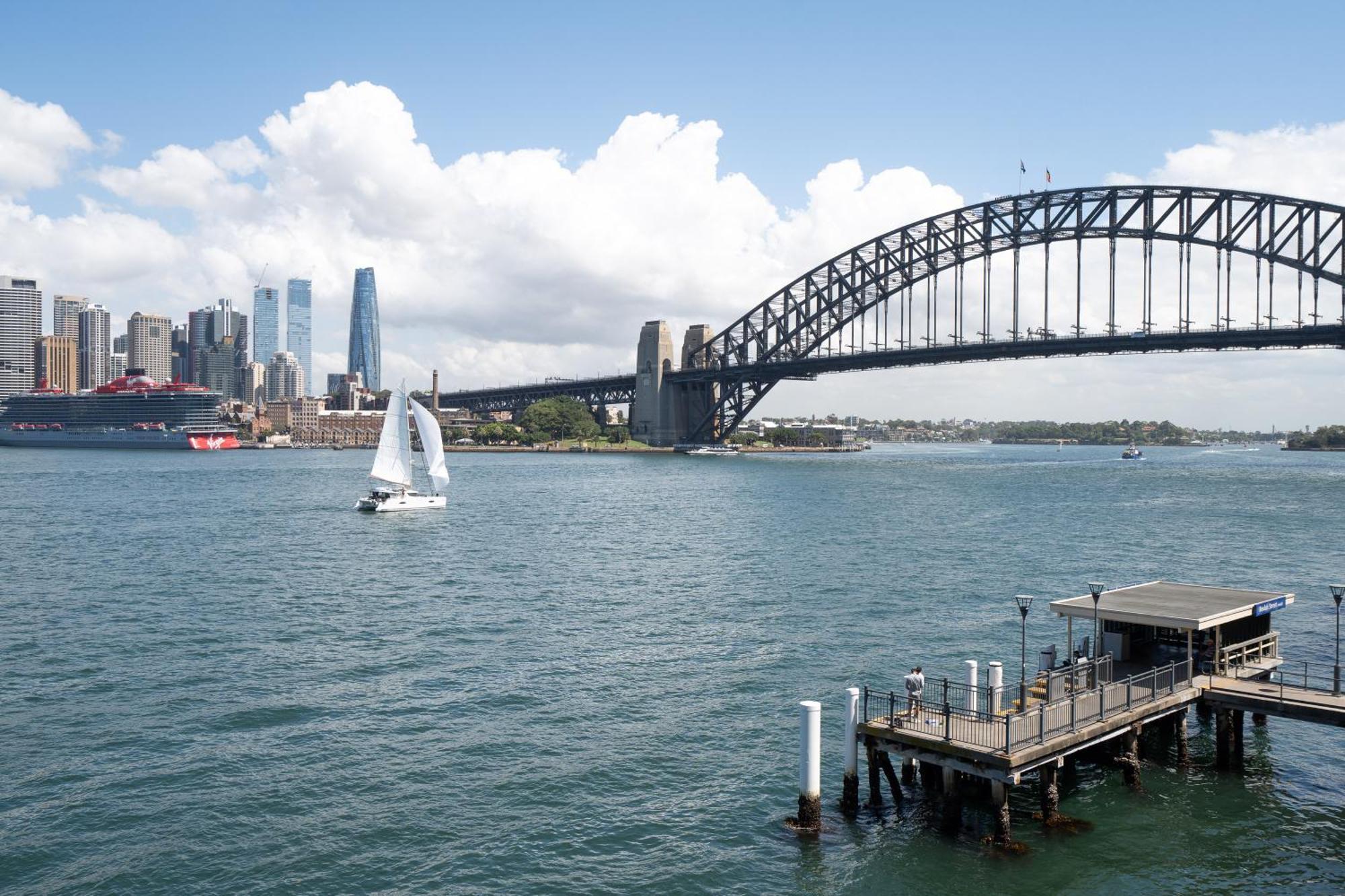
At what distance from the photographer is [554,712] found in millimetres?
27266

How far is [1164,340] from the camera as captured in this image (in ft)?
386

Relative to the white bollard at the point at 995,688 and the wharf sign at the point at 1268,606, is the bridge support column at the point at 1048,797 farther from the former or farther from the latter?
the wharf sign at the point at 1268,606

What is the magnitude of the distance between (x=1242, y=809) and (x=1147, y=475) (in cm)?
13101

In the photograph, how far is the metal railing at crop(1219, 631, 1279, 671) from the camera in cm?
2488

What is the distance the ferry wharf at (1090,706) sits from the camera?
20031mm

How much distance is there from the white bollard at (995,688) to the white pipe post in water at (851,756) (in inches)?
103

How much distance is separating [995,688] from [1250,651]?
869 centimetres

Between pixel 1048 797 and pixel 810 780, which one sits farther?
pixel 1048 797

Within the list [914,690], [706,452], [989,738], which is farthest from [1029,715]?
[706,452]

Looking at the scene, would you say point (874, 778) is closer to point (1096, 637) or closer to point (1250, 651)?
point (1096, 637)

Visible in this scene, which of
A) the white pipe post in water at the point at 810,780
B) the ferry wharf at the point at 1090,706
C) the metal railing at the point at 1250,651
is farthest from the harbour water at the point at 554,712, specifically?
the metal railing at the point at 1250,651

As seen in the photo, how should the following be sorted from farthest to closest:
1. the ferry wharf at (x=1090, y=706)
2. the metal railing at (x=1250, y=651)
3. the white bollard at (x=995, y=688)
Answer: the metal railing at (x=1250, y=651) → the white bollard at (x=995, y=688) → the ferry wharf at (x=1090, y=706)

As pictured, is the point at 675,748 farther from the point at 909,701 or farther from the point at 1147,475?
the point at 1147,475

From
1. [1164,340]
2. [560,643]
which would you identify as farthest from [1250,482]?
[560,643]
